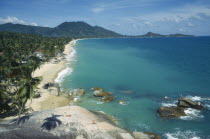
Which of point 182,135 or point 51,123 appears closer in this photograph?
point 51,123

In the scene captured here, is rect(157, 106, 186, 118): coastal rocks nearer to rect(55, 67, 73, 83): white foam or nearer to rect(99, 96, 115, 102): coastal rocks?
rect(99, 96, 115, 102): coastal rocks

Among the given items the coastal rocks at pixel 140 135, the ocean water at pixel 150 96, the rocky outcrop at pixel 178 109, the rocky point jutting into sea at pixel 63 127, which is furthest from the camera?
the rocky outcrop at pixel 178 109

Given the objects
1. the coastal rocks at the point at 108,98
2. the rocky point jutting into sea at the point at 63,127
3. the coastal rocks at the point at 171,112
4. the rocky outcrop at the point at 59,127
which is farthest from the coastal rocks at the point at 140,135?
the coastal rocks at the point at 108,98

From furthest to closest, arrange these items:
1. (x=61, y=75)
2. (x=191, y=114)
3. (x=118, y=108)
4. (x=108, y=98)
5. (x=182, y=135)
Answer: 1. (x=61, y=75)
2. (x=108, y=98)
3. (x=118, y=108)
4. (x=191, y=114)
5. (x=182, y=135)

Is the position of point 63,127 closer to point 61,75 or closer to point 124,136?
point 124,136

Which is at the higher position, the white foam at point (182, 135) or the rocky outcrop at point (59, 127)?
the rocky outcrop at point (59, 127)

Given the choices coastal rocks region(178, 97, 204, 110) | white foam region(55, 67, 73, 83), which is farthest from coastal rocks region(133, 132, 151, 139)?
white foam region(55, 67, 73, 83)

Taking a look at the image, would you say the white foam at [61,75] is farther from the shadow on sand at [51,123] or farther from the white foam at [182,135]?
the white foam at [182,135]

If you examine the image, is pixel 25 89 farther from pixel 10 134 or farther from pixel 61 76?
pixel 61 76

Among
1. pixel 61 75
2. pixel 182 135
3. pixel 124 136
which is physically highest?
pixel 61 75

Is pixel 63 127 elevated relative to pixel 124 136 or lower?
elevated

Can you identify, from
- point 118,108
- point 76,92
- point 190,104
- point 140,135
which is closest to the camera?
point 140,135

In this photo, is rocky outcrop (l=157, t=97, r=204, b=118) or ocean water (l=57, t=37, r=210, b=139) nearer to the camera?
ocean water (l=57, t=37, r=210, b=139)

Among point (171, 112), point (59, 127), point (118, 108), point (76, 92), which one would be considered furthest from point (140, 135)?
point (76, 92)
